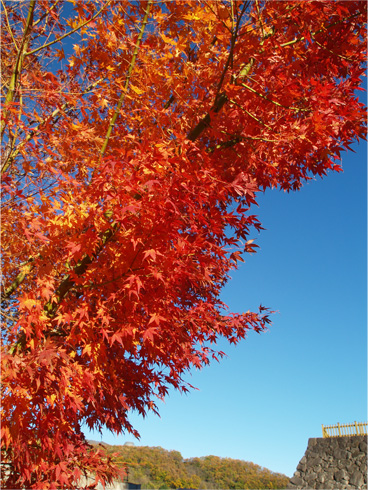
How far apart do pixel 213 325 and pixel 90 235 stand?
209cm

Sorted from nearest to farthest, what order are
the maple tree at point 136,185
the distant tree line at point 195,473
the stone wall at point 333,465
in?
1. the maple tree at point 136,185
2. the stone wall at point 333,465
3. the distant tree line at point 195,473

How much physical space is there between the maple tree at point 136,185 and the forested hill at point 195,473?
97.2 feet

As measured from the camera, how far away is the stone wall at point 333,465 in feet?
44.6

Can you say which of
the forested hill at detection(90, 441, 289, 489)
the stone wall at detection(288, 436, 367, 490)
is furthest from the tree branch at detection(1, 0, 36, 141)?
the forested hill at detection(90, 441, 289, 489)

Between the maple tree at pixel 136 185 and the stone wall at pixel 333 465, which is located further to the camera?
the stone wall at pixel 333 465

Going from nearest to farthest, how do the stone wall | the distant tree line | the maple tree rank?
the maple tree < the stone wall < the distant tree line

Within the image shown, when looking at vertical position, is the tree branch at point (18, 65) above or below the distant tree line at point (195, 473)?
above

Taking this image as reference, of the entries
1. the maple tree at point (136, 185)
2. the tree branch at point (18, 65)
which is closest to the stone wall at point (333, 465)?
the maple tree at point (136, 185)

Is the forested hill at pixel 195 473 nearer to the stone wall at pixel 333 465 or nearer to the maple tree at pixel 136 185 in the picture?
the stone wall at pixel 333 465

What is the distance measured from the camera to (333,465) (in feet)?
47.9

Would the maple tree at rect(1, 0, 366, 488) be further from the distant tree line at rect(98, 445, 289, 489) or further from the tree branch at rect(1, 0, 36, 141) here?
the distant tree line at rect(98, 445, 289, 489)

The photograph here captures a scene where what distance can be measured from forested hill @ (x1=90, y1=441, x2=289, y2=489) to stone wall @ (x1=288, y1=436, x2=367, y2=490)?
1669cm

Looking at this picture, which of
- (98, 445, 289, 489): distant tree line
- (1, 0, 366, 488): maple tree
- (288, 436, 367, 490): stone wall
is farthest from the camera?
(98, 445, 289, 489): distant tree line

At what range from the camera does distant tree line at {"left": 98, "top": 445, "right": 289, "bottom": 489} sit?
3036 cm
